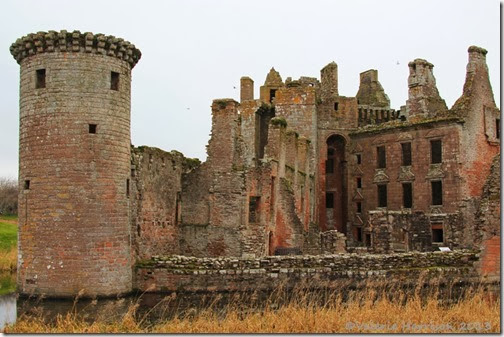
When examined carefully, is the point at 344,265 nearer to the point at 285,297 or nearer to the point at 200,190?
the point at 285,297

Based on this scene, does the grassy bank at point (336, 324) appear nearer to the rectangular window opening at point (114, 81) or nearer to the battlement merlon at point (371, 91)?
the rectangular window opening at point (114, 81)

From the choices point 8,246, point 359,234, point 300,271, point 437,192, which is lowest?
point 300,271

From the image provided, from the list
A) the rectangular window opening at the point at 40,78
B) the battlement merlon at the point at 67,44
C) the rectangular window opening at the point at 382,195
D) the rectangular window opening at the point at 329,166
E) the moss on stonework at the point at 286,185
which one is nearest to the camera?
the battlement merlon at the point at 67,44

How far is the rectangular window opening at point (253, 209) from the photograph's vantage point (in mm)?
27266

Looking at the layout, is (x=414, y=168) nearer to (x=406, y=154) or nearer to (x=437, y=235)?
(x=406, y=154)

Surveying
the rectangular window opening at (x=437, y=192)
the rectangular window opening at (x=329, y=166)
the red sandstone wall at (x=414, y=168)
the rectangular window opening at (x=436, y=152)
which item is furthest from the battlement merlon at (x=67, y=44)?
the rectangular window opening at (x=329, y=166)

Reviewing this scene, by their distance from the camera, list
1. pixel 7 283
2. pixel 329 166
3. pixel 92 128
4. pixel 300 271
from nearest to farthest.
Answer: pixel 92 128
pixel 300 271
pixel 7 283
pixel 329 166

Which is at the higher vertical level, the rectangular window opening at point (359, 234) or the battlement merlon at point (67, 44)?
the battlement merlon at point (67, 44)

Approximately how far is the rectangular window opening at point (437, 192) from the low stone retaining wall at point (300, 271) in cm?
1451

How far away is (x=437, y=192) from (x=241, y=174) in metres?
16.9

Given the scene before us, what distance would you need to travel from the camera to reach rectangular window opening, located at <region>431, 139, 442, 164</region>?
3791 cm

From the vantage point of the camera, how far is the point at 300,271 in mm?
21844

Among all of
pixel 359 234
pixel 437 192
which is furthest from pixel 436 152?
pixel 359 234

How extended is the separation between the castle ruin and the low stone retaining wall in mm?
948
